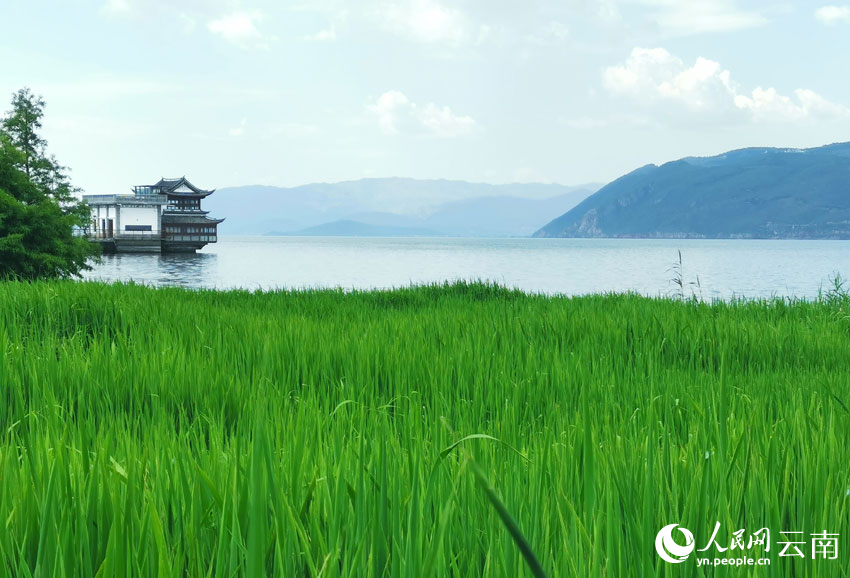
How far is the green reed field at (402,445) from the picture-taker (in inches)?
40.4

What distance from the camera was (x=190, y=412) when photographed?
281 centimetres

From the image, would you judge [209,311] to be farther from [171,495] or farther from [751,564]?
[751,564]

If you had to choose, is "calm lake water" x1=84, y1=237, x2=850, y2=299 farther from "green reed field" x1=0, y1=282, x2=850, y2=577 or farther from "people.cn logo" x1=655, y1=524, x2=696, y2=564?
"people.cn logo" x1=655, y1=524, x2=696, y2=564

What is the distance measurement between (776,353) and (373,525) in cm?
484

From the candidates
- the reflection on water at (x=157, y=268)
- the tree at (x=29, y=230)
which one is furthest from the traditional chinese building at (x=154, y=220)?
the tree at (x=29, y=230)

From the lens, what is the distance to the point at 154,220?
218 ft

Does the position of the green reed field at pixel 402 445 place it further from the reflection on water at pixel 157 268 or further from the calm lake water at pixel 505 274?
the reflection on water at pixel 157 268

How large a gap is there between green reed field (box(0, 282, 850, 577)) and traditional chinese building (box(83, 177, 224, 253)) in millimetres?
64101

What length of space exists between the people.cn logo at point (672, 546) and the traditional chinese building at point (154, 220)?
6814 cm

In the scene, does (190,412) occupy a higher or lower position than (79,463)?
lower

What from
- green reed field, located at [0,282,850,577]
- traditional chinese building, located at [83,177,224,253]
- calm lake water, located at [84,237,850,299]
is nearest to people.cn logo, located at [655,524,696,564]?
green reed field, located at [0,282,850,577]

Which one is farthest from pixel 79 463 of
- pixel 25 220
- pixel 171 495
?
pixel 25 220

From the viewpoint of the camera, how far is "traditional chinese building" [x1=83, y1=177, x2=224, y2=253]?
2515 inches

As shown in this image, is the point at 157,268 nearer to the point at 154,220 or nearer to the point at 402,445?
the point at 154,220
